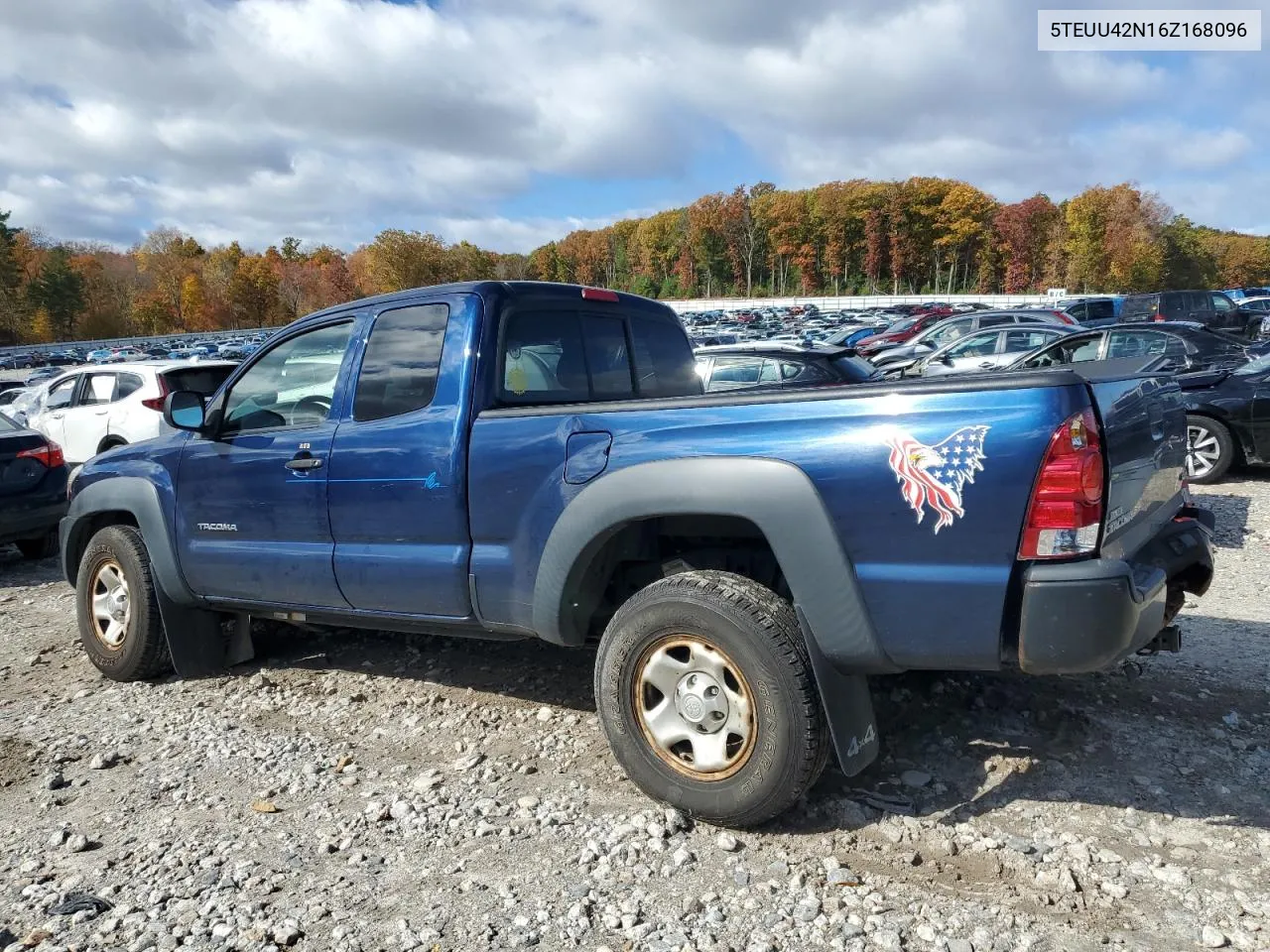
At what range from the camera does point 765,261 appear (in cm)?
10812

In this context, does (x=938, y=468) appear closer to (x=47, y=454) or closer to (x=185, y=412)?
(x=185, y=412)

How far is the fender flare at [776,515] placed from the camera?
2795 mm

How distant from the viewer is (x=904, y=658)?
278 cm

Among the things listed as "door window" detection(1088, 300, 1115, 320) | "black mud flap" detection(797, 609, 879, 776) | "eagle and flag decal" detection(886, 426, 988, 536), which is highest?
"door window" detection(1088, 300, 1115, 320)

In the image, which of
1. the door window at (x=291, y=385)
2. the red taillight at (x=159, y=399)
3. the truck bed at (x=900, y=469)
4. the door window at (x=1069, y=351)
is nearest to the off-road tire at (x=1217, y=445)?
the door window at (x=1069, y=351)

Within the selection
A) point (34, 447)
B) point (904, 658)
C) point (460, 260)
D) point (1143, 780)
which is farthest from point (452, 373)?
point (460, 260)

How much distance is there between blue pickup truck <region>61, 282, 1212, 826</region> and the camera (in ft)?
8.46

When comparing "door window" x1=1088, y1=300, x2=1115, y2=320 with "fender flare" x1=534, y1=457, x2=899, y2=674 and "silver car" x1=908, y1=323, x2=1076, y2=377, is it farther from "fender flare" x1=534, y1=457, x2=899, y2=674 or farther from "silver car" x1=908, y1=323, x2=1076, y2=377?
"fender flare" x1=534, y1=457, x2=899, y2=674

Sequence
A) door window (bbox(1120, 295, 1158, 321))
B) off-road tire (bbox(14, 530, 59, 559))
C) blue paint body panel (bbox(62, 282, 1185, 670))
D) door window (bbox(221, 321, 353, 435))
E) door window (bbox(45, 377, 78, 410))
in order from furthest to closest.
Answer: door window (bbox(1120, 295, 1158, 321))
door window (bbox(45, 377, 78, 410))
off-road tire (bbox(14, 530, 59, 559))
door window (bbox(221, 321, 353, 435))
blue paint body panel (bbox(62, 282, 1185, 670))

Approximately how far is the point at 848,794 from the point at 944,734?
0.68 m

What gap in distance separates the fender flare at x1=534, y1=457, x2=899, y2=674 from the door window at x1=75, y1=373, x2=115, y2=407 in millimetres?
10661

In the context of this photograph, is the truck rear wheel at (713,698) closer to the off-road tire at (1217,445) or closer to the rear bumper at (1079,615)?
the rear bumper at (1079,615)

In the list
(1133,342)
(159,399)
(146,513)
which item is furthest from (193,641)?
(1133,342)

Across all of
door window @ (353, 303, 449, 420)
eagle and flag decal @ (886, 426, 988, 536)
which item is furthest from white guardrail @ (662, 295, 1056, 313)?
eagle and flag decal @ (886, 426, 988, 536)
